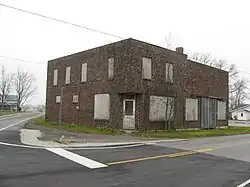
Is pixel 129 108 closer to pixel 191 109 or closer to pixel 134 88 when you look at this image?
pixel 134 88

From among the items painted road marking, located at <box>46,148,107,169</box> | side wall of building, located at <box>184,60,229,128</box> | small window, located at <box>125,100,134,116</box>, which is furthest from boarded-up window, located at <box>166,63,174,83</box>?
painted road marking, located at <box>46,148,107,169</box>

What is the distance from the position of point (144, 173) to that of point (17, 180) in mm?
3404

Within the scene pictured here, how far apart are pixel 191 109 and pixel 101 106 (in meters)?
A: 9.17

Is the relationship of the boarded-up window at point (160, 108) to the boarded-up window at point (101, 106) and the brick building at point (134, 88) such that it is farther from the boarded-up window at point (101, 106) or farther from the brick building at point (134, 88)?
the boarded-up window at point (101, 106)

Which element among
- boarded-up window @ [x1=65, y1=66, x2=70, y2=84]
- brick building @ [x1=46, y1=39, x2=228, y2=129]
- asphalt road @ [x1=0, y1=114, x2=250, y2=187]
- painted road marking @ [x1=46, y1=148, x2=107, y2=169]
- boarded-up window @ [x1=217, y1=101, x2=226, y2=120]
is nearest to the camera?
asphalt road @ [x1=0, y1=114, x2=250, y2=187]

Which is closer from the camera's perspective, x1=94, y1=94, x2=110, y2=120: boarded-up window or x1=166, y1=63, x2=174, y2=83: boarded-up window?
x1=94, y1=94, x2=110, y2=120: boarded-up window

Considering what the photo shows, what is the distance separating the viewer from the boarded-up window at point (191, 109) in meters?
30.3

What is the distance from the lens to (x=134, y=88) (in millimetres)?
24484

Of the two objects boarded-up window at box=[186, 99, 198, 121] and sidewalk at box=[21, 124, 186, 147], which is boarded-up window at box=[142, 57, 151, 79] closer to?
sidewalk at box=[21, 124, 186, 147]

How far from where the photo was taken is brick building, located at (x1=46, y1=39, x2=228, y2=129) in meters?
25.0

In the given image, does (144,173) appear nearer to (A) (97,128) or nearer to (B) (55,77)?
(A) (97,128)

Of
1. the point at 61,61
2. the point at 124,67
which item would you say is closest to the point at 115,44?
the point at 124,67

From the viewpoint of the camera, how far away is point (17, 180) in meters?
7.70

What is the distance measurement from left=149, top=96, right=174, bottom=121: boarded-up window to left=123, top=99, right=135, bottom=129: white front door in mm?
1500
